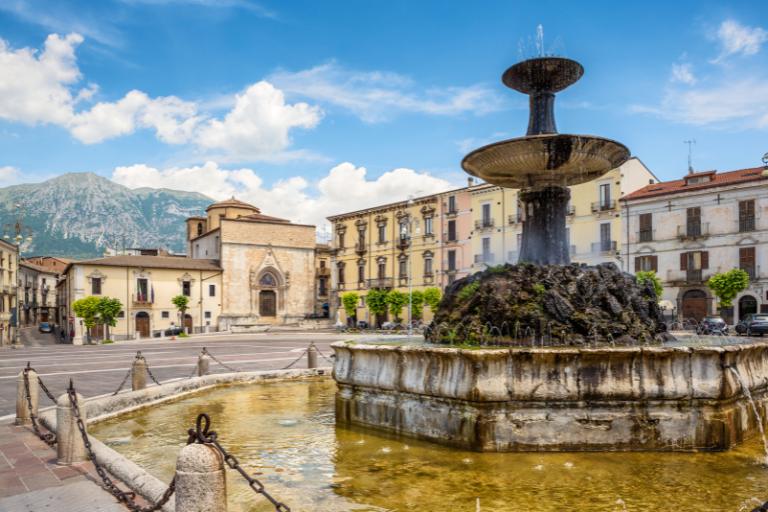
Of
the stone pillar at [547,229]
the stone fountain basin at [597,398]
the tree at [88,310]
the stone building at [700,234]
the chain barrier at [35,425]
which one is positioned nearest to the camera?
the stone fountain basin at [597,398]

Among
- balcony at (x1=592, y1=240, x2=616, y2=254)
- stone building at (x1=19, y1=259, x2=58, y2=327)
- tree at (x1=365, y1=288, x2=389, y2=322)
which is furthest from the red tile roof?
stone building at (x1=19, y1=259, x2=58, y2=327)

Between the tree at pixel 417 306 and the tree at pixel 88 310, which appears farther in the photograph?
the tree at pixel 417 306

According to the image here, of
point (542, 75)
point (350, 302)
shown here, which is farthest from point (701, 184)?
point (542, 75)

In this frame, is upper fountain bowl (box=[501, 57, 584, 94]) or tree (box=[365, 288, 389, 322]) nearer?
upper fountain bowl (box=[501, 57, 584, 94])

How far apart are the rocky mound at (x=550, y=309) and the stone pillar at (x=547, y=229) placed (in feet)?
3.03

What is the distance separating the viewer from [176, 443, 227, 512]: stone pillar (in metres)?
3.47

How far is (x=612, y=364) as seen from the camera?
609 centimetres

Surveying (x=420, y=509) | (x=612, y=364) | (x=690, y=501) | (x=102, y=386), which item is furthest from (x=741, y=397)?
(x=102, y=386)

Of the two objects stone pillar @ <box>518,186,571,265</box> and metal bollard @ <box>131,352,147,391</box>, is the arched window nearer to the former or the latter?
metal bollard @ <box>131,352,147,391</box>

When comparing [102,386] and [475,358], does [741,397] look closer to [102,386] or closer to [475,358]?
[475,358]

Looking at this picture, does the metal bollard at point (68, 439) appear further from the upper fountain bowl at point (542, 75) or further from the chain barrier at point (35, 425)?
the upper fountain bowl at point (542, 75)

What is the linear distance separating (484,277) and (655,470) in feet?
12.5

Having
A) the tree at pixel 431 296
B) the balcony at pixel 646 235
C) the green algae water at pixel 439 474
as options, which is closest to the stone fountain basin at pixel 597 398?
the green algae water at pixel 439 474

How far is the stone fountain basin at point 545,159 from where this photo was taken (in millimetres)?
8750
